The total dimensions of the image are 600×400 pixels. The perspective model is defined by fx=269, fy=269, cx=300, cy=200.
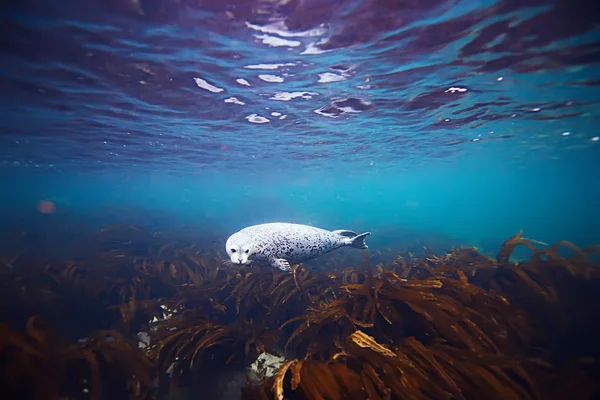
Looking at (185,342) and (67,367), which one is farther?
(185,342)

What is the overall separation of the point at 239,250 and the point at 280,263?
94 cm

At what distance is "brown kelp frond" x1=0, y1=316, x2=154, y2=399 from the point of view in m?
3.02

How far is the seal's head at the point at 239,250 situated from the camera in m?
5.23

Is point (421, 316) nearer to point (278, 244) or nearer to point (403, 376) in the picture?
point (403, 376)

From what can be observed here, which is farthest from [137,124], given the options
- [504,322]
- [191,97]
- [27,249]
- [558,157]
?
[558,157]

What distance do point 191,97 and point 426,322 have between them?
422 inches

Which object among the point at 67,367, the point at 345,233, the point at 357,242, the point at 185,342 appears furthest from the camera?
the point at 345,233

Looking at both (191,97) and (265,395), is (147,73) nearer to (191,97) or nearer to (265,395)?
(191,97)

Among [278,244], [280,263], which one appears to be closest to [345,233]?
[278,244]

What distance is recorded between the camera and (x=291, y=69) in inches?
329

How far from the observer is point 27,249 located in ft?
43.3

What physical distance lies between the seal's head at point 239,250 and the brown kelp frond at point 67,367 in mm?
2037

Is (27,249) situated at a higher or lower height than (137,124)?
lower

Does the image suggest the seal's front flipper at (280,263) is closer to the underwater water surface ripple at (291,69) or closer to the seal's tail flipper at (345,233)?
the seal's tail flipper at (345,233)
